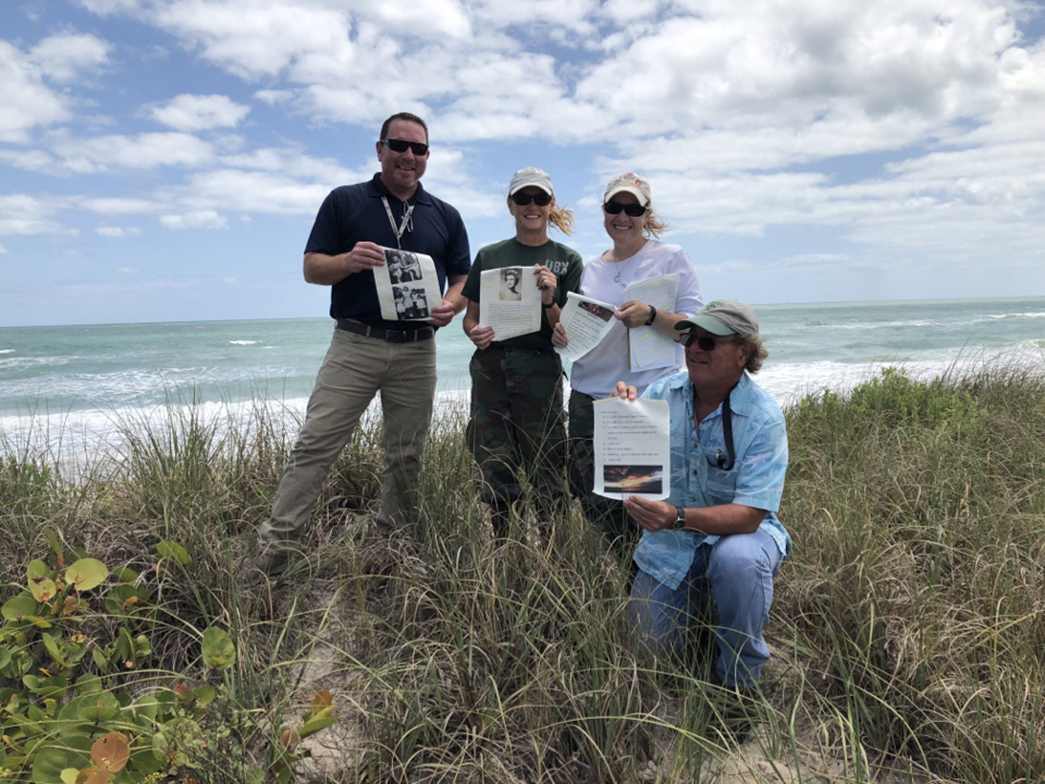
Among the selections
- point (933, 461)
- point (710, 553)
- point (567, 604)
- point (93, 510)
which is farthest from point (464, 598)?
point (933, 461)

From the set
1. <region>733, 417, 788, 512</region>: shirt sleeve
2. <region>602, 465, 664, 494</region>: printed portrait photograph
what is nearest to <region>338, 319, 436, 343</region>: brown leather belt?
<region>602, 465, 664, 494</region>: printed portrait photograph

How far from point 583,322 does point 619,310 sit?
0.21m

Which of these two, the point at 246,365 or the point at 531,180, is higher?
the point at 531,180

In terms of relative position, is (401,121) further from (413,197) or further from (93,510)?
(93,510)

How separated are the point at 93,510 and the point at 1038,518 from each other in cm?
480

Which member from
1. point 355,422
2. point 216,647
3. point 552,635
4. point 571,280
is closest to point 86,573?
point 216,647

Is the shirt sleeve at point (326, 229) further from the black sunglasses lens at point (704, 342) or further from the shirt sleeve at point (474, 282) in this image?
the black sunglasses lens at point (704, 342)

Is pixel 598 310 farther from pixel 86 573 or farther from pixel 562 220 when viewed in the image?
pixel 86 573

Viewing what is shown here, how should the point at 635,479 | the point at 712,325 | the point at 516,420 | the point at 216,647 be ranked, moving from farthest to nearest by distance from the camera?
the point at 516,420
the point at 635,479
the point at 712,325
the point at 216,647

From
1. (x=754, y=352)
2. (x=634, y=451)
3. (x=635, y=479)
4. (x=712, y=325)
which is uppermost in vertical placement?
(x=712, y=325)

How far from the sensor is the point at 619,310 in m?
3.10

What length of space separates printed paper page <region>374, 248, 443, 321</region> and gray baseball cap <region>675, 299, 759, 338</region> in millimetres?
1550

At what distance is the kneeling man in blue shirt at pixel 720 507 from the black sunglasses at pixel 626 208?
0.84 m

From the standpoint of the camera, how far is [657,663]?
2.38 m
